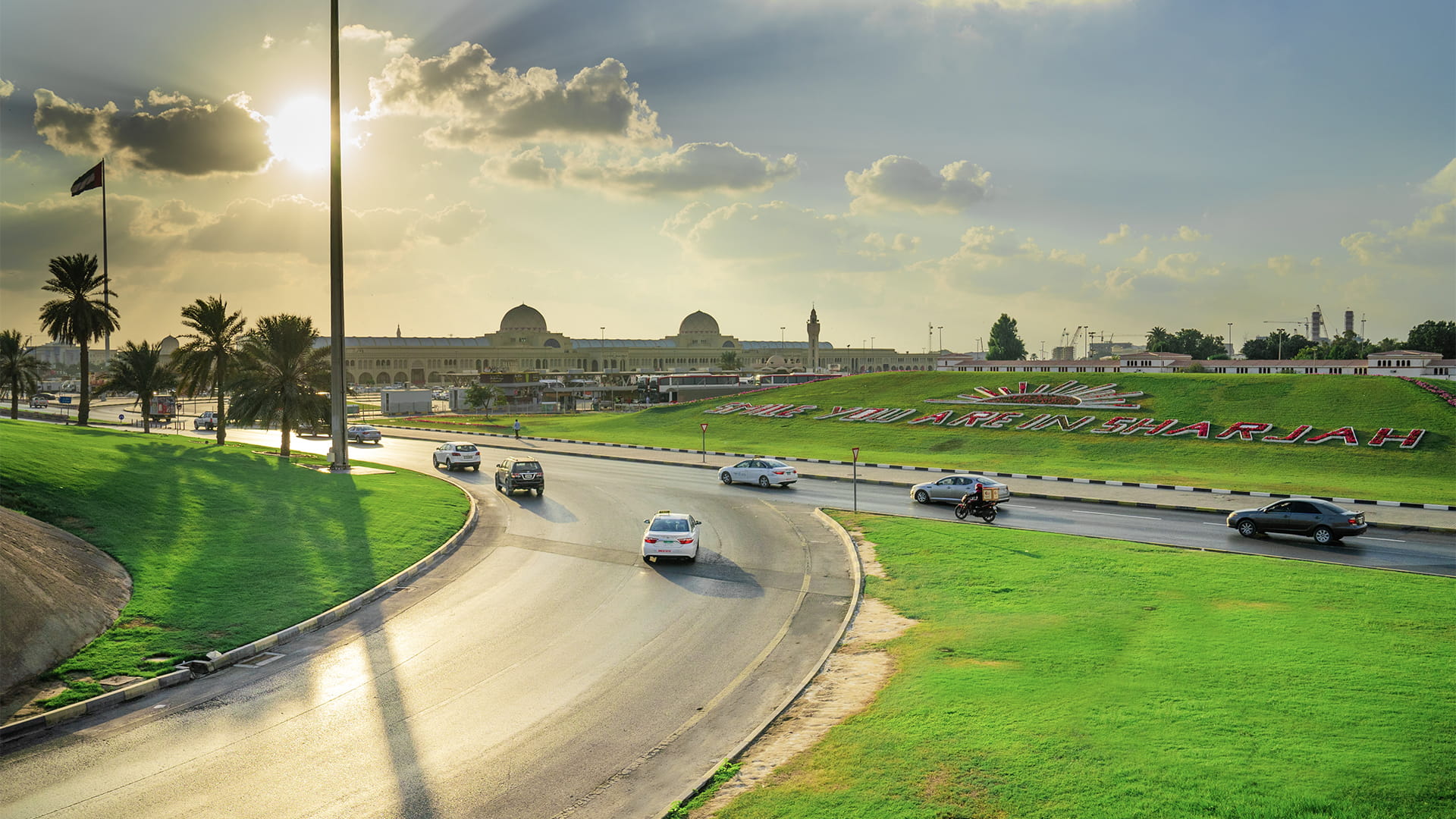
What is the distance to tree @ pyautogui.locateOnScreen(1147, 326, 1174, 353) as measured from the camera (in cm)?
16338

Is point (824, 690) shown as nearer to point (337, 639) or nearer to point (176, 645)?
point (337, 639)

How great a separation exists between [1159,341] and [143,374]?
6509 inches

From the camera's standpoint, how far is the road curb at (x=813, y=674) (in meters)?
10.6

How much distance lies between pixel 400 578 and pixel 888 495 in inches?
880

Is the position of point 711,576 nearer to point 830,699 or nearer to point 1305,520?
point 830,699

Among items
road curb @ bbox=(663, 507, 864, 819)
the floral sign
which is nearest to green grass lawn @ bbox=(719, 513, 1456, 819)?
road curb @ bbox=(663, 507, 864, 819)

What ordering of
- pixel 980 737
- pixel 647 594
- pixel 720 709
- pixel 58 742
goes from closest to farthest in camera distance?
pixel 980 737 < pixel 58 742 < pixel 720 709 < pixel 647 594

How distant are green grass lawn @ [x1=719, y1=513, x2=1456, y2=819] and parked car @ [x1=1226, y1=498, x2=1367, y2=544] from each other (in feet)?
19.7

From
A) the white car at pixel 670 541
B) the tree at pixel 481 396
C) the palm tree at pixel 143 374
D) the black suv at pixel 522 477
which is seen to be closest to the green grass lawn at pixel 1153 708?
the white car at pixel 670 541

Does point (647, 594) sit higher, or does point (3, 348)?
point (3, 348)

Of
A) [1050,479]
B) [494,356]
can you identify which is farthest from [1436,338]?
[494,356]

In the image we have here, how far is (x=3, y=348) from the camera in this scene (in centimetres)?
7069

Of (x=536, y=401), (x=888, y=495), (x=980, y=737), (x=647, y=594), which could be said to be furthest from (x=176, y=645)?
(x=536, y=401)

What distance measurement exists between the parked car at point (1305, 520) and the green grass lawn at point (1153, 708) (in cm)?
600
